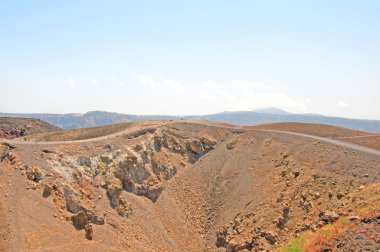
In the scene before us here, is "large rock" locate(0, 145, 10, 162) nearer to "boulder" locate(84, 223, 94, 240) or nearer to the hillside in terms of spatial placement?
"boulder" locate(84, 223, 94, 240)

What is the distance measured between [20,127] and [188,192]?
80070 mm

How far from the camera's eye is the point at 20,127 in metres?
114

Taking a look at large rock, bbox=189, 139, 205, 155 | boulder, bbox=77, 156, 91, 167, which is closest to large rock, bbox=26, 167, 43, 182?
boulder, bbox=77, 156, 91, 167

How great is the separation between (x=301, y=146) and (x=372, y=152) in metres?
10.2

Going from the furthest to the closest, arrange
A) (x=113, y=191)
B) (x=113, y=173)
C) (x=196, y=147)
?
(x=196, y=147) < (x=113, y=173) < (x=113, y=191)

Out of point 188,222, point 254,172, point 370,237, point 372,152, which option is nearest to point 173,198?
point 188,222

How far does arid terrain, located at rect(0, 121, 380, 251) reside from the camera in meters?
32.3

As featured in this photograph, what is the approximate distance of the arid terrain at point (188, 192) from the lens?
32.3m

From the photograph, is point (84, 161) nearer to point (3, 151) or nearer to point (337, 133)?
point (3, 151)

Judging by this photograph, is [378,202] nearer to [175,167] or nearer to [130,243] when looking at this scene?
[130,243]

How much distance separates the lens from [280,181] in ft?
158

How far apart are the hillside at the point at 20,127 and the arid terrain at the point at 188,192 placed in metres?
46.1

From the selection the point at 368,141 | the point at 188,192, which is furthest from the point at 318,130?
the point at 188,192

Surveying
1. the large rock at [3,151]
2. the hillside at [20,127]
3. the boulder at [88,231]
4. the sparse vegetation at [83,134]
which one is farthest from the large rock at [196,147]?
the hillside at [20,127]
